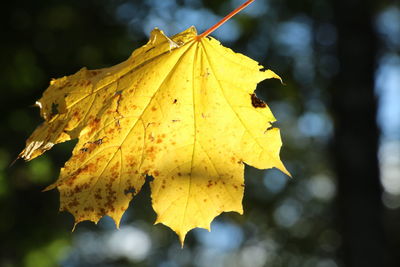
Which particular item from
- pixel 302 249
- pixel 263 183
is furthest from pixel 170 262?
pixel 263 183

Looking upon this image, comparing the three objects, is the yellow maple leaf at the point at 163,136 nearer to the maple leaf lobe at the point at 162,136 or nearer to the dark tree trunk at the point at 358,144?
the maple leaf lobe at the point at 162,136

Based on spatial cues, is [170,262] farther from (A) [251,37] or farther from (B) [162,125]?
(B) [162,125]

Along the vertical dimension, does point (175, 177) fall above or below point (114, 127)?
below

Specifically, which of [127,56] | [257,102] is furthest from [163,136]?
[127,56]

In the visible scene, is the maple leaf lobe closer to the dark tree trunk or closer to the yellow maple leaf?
the yellow maple leaf

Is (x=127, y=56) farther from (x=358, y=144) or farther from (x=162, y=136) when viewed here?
(x=162, y=136)

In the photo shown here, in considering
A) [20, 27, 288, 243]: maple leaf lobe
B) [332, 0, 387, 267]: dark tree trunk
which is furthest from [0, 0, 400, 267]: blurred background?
[20, 27, 288, 243]: maple leaf lobe
